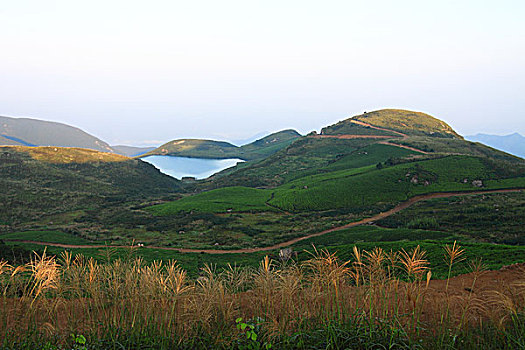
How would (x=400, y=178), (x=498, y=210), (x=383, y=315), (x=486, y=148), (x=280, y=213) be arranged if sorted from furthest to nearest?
(x=486, y=148), (x=400, y=178), (x=280, y=213), (x=498, y=210), (x=383, y=315)

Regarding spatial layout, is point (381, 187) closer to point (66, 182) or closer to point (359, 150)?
→ point (359, 150)

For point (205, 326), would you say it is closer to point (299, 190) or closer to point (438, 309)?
point (438, 309)

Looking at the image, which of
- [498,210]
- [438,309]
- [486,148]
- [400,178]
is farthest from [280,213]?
[486,148]

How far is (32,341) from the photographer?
17.2ft

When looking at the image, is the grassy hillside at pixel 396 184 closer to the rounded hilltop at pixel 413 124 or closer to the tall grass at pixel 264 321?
the tall grass at pixel 264 321

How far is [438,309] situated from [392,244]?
20.7m

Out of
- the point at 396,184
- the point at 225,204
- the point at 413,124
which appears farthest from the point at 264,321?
the point at 413,124

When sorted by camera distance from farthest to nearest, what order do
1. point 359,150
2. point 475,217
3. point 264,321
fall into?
point 359,150 < point 475,217 < point 264,321

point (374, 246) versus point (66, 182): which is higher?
point (374, 246)

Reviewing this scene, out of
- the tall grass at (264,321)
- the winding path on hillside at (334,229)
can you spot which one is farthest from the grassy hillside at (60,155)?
the tall grass at (264,321)

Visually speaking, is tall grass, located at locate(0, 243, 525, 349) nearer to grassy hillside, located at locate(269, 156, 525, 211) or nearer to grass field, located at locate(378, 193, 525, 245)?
grass field, located at locate(378, 193, 525, 245)

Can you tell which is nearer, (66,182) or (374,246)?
(374,246)

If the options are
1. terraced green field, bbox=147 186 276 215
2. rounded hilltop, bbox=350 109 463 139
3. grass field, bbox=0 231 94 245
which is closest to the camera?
grass field, bbox=0 231 94 245

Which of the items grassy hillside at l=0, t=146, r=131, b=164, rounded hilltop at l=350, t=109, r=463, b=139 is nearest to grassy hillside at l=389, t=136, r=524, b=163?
rounded hilltop at l=350, t=109, r=463, b=139
